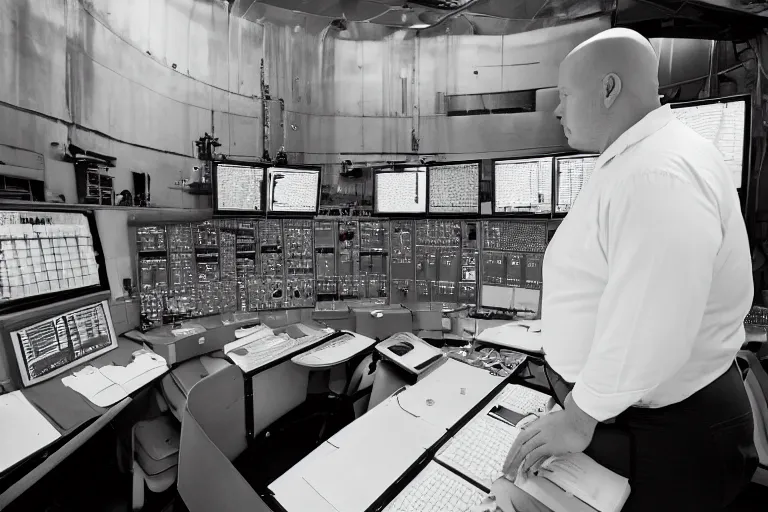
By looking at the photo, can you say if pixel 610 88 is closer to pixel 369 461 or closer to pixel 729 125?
pixel 369 461

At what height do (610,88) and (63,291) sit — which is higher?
(610,88)

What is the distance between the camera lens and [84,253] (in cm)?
188

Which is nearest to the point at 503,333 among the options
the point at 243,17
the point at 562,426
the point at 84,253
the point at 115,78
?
the point at 562,426

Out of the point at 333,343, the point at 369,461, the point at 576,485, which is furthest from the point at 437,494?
the point at 333,343

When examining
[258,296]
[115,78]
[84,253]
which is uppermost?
[115,78]

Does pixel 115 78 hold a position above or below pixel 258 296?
above

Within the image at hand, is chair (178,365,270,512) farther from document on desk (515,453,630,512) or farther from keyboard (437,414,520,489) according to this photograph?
document on desk (515,453,630,512)

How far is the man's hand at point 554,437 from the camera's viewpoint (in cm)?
73

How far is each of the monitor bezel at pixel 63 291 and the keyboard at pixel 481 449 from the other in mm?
1803

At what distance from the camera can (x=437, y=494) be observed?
993 millimetres

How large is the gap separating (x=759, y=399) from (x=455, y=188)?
2.10 meters

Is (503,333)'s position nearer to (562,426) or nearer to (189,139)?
(562,426)

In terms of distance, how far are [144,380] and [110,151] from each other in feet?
5.07

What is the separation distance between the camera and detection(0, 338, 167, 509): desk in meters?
1.11
